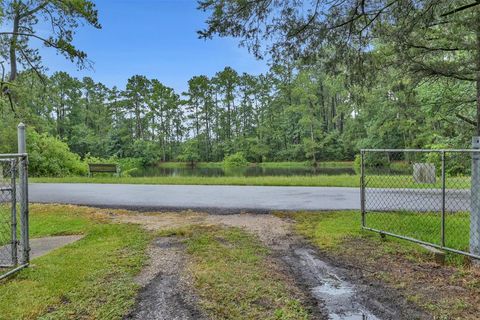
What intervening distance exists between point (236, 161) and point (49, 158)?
23369mm

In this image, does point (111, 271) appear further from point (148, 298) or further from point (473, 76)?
point (473, 76)

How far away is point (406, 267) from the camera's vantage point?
3.91 metres

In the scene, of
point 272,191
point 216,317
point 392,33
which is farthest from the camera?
point 272,191

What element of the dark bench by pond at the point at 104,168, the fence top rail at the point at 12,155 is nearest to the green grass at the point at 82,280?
the fence top rail at the point at 12,155

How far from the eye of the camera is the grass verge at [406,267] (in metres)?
2.96

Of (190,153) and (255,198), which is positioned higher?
(190,153)

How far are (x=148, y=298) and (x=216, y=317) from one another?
0.70 m

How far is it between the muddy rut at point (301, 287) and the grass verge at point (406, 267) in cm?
17

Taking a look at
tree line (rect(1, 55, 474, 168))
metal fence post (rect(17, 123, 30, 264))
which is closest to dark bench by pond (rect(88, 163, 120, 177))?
metal fence post (rect(17, 123, 30, 264))

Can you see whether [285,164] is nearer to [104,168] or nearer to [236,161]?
[236,161]

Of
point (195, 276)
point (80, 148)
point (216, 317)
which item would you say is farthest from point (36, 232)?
point (80, 148)

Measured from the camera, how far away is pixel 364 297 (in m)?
3.09

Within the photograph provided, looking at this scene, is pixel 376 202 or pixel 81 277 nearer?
pixel 81 277

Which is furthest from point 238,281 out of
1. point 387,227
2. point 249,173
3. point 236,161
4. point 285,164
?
point 236,161
